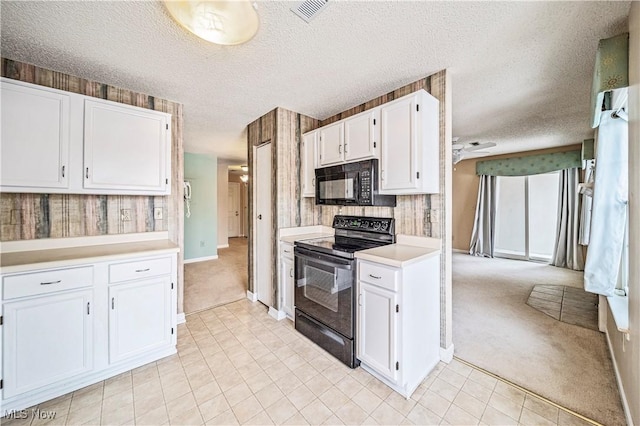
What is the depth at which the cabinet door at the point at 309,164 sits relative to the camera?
2.97 meters

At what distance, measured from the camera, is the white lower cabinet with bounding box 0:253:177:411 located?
5.19 ft

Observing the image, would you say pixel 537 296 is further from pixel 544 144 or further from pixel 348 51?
pixel 348 51

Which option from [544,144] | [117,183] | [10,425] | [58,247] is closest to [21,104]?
[117,183]

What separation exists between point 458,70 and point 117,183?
3.04 m

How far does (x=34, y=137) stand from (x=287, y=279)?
7.76ft

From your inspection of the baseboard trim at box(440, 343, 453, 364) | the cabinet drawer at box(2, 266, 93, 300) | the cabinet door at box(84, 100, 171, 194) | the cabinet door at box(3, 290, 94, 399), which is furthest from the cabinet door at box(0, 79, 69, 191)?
the baseboard trim at box(440, 343, 453, 364)

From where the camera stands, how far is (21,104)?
1.82 meters

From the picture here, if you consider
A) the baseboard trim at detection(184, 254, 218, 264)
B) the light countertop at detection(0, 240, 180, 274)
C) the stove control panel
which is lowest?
the baseboard trim at detection(184, 254, 218, 264)

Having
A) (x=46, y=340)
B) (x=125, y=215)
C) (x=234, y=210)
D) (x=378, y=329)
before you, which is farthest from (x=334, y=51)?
(x=234, y=210)

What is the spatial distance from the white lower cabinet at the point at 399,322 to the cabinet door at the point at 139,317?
5.24 feet

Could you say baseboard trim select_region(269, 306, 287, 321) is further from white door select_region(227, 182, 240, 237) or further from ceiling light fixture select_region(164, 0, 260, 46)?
white door select_region(227, 182, 240, 237)

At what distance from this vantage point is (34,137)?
1877 mm

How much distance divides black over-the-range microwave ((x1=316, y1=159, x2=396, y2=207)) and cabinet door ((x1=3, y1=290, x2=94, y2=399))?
2.12 metres

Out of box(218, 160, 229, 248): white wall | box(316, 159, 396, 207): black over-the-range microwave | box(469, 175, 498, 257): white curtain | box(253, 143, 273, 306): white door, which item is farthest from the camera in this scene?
box(218, 160, 229, 248): white wall
